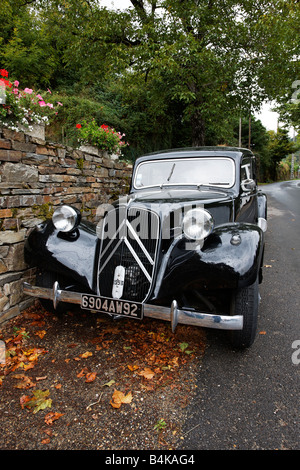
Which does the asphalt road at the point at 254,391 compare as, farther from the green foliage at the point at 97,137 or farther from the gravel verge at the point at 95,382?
the green foliage at the point at 97,137

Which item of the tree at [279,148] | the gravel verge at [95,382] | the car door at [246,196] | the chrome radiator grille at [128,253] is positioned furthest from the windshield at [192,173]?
the tree at [279,148]

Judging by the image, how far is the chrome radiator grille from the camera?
2.37 m

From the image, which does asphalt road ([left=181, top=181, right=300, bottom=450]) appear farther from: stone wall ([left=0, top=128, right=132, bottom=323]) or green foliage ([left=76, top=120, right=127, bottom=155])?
green foliage ([left=76, top=120, right=127, bottom=155])

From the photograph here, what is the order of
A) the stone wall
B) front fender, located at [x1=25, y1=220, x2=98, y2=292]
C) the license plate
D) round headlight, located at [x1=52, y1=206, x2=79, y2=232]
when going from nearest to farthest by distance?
the license plate → front fender, located at [x1=25, y1=220, x2=98, y2=292] → round headlight, located at [x1=52, y1=206, x2=79, y2=232] → the stone wall

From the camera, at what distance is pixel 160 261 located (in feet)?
7.73

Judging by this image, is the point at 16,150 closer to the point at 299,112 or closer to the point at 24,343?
the point at 24,343

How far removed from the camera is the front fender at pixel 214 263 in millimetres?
2102

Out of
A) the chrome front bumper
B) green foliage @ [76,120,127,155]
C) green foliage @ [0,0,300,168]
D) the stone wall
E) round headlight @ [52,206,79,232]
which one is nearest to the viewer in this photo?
the chrome front bumper

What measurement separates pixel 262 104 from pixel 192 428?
11904 millimetres

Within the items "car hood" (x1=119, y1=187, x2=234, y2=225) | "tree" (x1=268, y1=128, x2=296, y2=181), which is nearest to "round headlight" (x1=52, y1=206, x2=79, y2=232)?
"car hood" (x1=119, y1=187, x2=234, y2=225)

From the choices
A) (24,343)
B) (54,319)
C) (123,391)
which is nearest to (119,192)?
(54,319)

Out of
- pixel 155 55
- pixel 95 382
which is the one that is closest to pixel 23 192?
pixel 95 382

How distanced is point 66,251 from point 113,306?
2.50 ft

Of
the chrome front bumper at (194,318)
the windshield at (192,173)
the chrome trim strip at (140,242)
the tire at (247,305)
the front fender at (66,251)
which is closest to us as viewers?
the chrome front bumper at (194,318)
